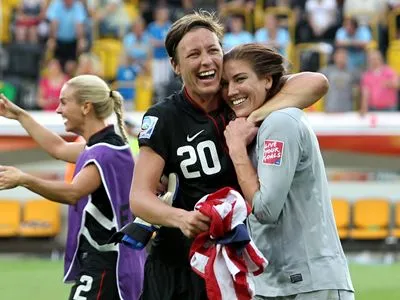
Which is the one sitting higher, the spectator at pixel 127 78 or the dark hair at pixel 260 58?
the dark hair at pixel 260 58

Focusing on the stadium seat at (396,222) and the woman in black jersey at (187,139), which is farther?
the stadium seat at (396,222)

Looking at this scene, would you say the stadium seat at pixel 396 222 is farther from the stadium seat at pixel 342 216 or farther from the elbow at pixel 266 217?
the elbow at pixel 266 217

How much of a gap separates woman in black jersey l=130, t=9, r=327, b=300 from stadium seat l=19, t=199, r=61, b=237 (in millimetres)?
8755

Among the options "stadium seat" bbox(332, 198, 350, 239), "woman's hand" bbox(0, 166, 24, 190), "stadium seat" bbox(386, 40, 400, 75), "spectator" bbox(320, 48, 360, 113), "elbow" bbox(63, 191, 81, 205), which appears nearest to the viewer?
"woman's hand" bbox(0, 166, 24, 190)

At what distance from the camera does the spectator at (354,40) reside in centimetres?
1731

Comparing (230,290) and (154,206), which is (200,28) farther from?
(230,290)

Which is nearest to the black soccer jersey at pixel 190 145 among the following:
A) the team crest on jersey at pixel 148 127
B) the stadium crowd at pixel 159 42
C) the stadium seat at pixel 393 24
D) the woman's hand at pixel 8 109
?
the team crest on jersey at pixel 148 127

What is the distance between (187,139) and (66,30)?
1311 centimetres

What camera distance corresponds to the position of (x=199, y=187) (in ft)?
16.0

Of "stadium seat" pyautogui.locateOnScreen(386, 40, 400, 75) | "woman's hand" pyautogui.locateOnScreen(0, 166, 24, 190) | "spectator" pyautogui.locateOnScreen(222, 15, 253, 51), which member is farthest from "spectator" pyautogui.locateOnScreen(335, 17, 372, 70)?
"woman's hand" pyautogui.locateOnScreen(0, 166, 24, 190)

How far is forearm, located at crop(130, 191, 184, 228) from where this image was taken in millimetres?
4552

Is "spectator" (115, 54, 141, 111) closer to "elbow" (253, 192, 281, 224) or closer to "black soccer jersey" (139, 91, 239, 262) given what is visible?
"black soccer jersey" (139, 91, 239, 262)

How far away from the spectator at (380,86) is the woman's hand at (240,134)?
37.9 feet

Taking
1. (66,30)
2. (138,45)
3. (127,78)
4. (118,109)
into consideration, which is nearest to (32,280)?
(118,109)
